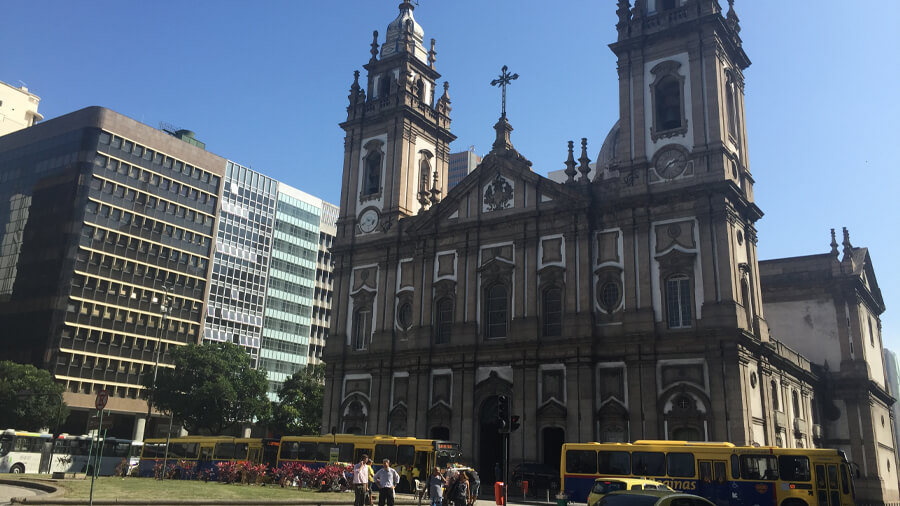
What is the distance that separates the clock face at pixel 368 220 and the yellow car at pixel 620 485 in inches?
1109

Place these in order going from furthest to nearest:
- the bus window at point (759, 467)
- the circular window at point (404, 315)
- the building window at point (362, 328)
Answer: the building window at point (362, 328), the circular window at point (404, 315), the bus window at point (759, 467)

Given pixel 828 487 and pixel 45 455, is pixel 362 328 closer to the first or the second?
pixel 45 455

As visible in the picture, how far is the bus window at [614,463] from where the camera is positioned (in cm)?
2834

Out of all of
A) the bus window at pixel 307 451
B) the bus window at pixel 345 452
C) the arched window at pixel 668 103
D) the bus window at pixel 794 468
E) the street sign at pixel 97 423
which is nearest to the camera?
the street sign at pixel 97 423

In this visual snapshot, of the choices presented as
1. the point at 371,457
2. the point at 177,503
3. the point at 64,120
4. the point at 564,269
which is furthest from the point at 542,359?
the point at 64,120

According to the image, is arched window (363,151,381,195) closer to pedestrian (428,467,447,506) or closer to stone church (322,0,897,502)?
stone church (322,0,897,502)

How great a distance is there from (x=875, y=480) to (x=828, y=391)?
19.3 ft

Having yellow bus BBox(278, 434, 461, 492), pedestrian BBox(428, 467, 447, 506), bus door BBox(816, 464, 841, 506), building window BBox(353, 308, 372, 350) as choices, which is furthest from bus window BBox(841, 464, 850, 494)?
building window BBox(353, 308, 372, 350)

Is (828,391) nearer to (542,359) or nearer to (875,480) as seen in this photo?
(875,480)

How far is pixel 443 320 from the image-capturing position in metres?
43.8

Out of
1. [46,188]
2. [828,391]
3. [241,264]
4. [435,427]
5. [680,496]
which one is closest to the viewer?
[680,496]

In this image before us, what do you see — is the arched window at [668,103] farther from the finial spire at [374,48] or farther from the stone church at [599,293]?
the finial spire at [374,48]

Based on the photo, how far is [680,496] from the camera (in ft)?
42.6

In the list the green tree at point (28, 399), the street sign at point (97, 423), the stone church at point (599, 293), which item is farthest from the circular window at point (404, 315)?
the green tree at point (28, 399)
